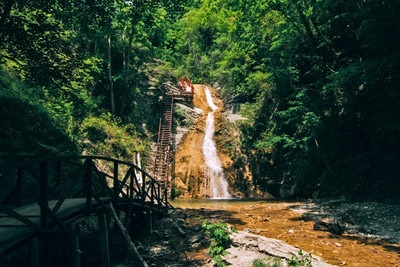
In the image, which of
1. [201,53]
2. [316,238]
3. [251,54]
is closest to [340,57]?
[251,54]

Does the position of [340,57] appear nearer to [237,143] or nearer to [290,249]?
[237,143]

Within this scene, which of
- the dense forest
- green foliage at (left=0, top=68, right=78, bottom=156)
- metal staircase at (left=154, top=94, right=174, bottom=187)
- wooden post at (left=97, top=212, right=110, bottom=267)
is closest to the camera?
wooden post at (left=97, top=212, right=110, bottom=267)

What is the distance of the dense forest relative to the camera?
10.7 meters

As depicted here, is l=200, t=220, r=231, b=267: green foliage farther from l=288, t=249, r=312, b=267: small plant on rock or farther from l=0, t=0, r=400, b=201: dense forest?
l=0, t=0, r=400, b=201: dense forest

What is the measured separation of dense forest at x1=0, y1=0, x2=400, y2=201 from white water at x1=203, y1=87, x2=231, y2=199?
199cm

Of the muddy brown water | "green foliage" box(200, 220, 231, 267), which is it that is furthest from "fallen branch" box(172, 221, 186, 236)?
the muddy brown water

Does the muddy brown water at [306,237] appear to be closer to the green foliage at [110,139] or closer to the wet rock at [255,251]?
the wet rock at [255,251]

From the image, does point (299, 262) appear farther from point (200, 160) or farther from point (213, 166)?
point (200, 160)

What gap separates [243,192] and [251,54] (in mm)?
13823

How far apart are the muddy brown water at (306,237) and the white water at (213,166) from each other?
7136 mm

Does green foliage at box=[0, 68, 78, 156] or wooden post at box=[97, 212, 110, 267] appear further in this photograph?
green foliage at box=[0, 68, 78, 156]

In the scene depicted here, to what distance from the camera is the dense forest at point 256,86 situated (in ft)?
35.1

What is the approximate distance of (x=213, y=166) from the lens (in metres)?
25.3

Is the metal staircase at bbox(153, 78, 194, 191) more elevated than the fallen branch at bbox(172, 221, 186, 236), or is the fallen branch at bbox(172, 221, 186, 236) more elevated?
the metal staircase at bbox(153, 78, 194, 191)
